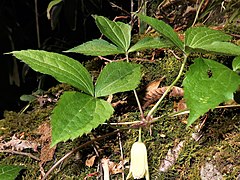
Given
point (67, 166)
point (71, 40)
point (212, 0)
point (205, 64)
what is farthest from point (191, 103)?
point (71, 40)

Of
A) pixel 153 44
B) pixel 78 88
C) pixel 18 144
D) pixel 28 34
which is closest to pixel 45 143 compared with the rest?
pixel 18 144

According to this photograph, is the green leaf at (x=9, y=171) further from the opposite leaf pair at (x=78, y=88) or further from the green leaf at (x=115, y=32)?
the green leaf at (x=115, y=32)

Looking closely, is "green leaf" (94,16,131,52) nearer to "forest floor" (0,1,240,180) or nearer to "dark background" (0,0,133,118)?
"forest floor" (0,1,240,180)

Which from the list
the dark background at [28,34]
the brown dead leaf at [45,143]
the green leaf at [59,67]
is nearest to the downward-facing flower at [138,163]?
the green leaf at [59,67]

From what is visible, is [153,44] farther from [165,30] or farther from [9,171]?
[9,171]

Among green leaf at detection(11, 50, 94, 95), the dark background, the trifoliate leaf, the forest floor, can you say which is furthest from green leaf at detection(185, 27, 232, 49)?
the dark background

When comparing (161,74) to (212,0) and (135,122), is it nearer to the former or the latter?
(135,122)
